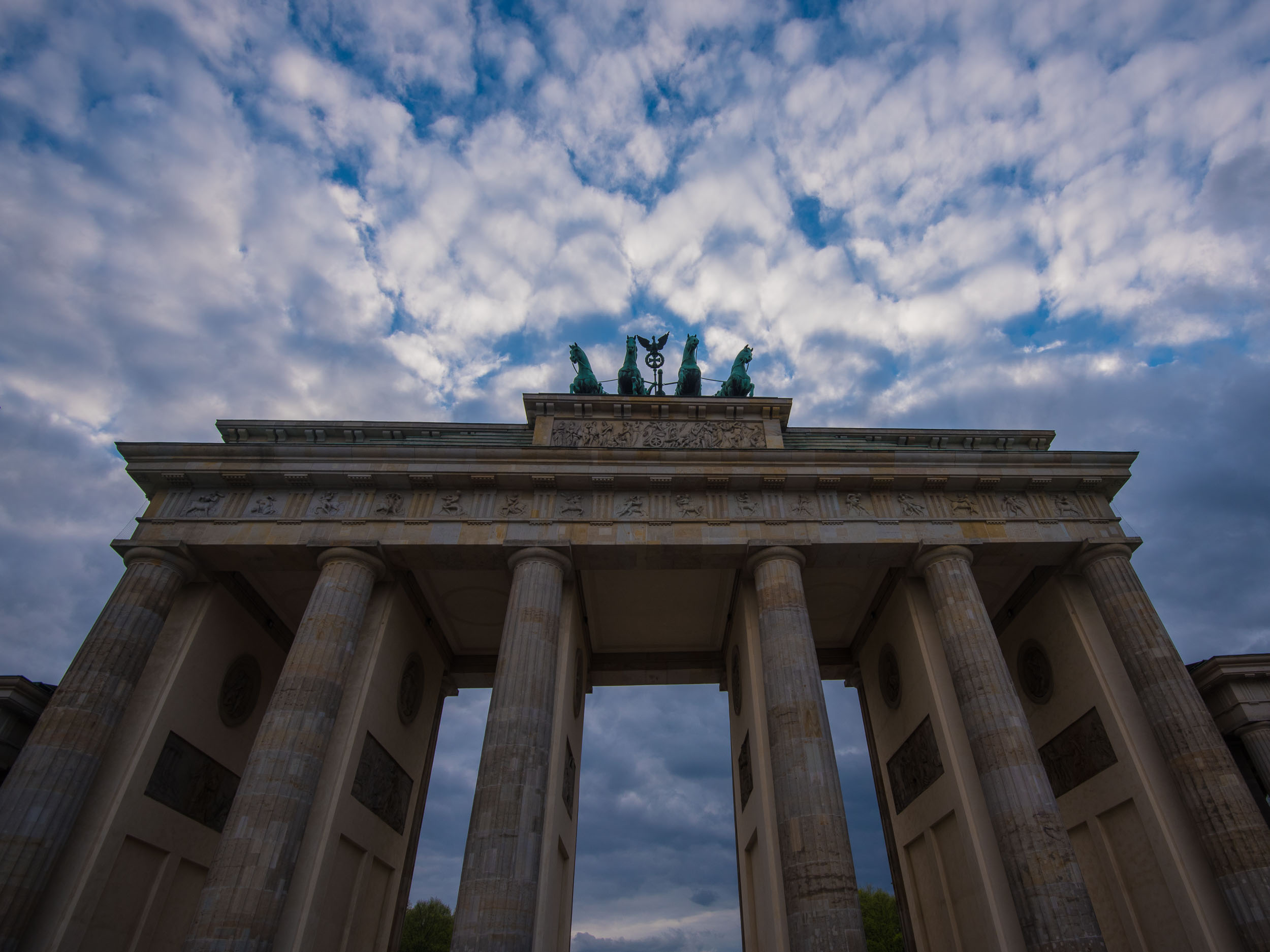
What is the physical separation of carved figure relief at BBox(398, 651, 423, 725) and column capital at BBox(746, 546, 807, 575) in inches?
404

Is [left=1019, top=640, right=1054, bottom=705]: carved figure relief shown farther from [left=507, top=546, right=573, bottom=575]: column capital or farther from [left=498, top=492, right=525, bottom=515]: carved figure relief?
[left=498, top=492, right=525, bottom=515]: carved figure relief

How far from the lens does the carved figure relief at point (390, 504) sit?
1753cm

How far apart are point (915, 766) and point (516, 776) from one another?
36.1 feet

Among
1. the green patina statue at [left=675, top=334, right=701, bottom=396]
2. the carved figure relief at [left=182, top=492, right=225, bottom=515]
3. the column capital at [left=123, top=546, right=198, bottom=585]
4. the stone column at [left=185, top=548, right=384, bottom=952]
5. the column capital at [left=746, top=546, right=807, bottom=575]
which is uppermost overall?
the green patina statue at [left=675, top=334, right=701, bottom=396]

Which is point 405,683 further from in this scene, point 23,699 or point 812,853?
point 812,853

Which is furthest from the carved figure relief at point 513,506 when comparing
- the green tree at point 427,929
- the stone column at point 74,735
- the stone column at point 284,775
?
the green tree at point 427,929

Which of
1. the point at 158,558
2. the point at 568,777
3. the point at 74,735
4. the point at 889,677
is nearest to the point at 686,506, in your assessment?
the point at 568,777

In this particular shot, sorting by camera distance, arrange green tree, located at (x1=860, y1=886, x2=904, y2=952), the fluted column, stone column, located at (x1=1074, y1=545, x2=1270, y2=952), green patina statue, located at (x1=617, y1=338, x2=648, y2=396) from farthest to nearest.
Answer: green tree, located at (x1=860, y1=886, x2=904, y2=952) → green patina statue, located at (x1=617, y1=338, x2=648, y2=396) → the fluted column → stone column, located at (x1=1074, y1=545, x2=1270, y2=952)

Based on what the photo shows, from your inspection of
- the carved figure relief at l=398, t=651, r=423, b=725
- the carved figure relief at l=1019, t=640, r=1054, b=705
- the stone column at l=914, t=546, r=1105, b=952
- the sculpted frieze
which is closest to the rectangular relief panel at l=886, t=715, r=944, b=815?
the stone column at l=914, t=546, r=1105, b=952

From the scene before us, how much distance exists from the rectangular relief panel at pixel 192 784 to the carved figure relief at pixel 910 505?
730 inches

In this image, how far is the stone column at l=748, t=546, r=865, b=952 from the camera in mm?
12000

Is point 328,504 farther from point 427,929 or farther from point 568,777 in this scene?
point 427,929

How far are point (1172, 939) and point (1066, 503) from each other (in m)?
10.0

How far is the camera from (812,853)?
12.6 meters
